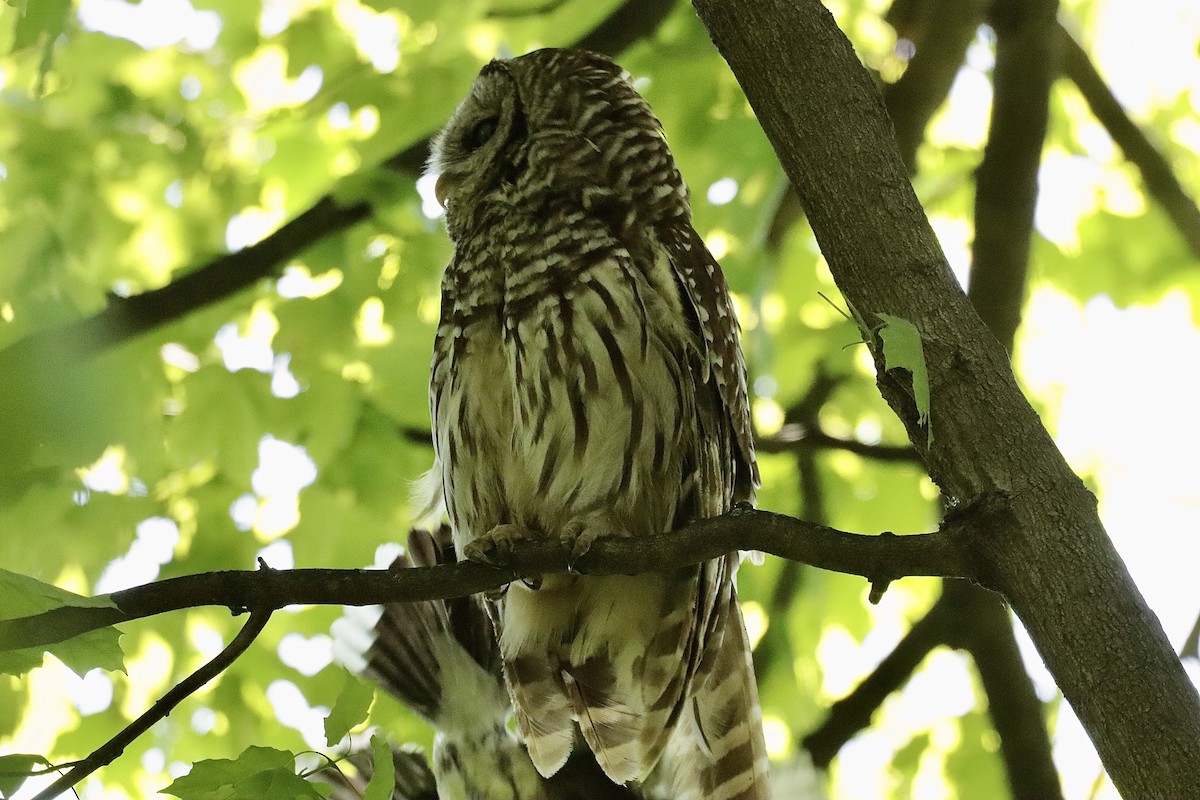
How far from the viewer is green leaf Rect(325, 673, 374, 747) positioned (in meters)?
2.14

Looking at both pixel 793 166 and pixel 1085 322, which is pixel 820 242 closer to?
pixel 793 166

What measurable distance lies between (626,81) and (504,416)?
3.76 feet

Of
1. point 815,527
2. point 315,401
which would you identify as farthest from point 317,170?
point 815,527

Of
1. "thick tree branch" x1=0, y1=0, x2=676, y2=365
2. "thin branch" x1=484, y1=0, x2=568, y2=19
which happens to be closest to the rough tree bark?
"thick tree branch" x1=0, y1=0, x2=676, y2=365

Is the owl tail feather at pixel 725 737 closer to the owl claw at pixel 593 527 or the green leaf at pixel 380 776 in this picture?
the owl claw at pixel 593 527

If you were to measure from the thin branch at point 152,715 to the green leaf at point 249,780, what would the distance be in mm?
170

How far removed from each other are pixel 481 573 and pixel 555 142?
1.48 metres

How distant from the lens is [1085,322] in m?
5.02

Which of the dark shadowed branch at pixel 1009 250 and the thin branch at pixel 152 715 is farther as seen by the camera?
the dark shadowed branch at pixel 1009 250

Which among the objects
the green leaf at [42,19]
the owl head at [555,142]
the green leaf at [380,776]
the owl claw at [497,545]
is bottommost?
the green leaf at [380,776]

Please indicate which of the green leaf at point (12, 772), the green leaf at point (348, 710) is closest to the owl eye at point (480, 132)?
the green leaf at point (348, 710)

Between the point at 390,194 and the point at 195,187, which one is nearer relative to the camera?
the point at 390,194

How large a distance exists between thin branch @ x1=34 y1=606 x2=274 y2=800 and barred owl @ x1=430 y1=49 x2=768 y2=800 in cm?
75

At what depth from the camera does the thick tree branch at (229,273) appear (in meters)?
3.30
